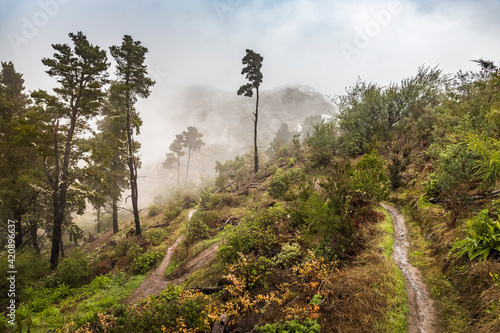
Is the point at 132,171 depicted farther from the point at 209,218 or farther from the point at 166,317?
the point at 166,317

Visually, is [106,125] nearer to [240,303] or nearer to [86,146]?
[86,146]

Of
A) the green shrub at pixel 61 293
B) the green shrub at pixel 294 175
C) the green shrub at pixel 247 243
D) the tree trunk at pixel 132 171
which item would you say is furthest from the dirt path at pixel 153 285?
the green shrub at pixel 294 175

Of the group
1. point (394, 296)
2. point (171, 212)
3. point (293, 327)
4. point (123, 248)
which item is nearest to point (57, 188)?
point (123, 248)

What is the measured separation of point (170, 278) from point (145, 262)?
2.79m

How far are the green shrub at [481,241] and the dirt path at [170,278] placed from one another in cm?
935

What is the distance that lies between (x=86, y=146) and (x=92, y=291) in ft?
28.3

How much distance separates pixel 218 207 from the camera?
18094mm

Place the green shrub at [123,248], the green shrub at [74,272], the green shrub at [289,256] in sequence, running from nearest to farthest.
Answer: the green shrub at [289,256] < the green shrub at [74,272] < the green shrub at [123,248]

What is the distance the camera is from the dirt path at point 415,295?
3641 millimetres

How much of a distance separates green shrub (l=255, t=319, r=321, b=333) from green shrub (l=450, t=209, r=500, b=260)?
3.43 meters

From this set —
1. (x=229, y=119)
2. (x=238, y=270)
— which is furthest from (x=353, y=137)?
(x=229, y=119)

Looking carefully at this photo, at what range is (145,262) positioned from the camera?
12297 mm

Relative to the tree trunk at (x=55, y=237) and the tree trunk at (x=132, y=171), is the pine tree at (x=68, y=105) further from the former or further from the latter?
the tree trunk at (x=132, y=171)

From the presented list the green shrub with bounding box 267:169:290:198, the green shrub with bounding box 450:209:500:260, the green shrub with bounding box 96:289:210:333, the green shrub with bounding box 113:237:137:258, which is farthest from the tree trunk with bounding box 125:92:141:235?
the green shrub with bounding box 450:209:500:260
